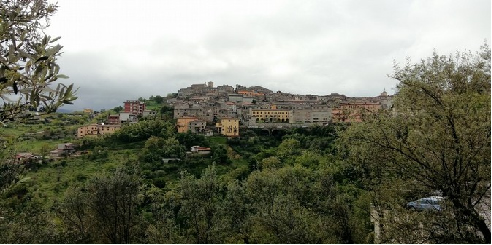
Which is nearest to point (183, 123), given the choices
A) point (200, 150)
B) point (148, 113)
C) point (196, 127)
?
point (196, 127)

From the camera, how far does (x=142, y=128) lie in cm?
7506

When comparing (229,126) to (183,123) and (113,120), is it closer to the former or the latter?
(183,123)

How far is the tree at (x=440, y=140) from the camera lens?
705cm

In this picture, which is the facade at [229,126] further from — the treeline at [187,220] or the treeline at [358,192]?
the treeline at [187,220]

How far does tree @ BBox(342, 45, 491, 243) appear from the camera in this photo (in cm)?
705

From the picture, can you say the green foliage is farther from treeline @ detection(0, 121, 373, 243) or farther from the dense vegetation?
treeline @ detection(0, 121, 373, 243)

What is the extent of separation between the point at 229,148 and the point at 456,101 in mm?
61744

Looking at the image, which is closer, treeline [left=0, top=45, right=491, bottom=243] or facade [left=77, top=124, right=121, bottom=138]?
treeline [left=0, top=45, right=491, bottom=243]

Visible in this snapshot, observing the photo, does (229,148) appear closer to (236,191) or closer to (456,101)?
(236,191)

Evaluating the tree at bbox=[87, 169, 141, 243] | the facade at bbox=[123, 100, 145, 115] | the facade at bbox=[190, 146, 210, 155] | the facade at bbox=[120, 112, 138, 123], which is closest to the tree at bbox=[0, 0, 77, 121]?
the tree at bbox=[87, 169, 141, 243]

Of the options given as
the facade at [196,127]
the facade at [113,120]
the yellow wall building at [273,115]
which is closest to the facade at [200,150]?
the facade at [196,127]

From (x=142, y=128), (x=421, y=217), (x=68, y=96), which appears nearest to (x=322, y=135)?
(x=142, y=128)

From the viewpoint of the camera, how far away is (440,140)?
7293mm

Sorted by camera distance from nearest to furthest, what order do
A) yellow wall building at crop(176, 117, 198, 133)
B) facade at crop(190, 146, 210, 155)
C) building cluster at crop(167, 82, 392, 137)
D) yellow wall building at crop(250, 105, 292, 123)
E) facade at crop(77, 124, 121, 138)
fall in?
facade at crop(190, 146, 210, 155) < facade at crop(77, 124, 121, 138) < yellow wall building at crop(176, 117, 198, 133) < building cluster at crop(167, 82, 392, 137) < yellow wall building at crop(250, 105, 292, 123)
